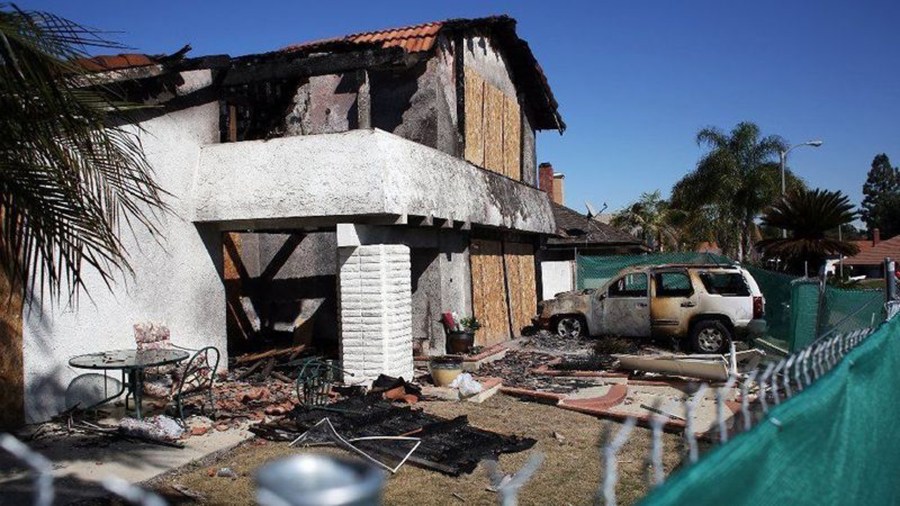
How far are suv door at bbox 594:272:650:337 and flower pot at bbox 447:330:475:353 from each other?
4429mm

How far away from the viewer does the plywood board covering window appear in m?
15.7

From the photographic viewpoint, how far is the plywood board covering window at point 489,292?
1574 centimetres

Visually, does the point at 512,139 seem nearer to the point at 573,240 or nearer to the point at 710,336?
the point at 710,336

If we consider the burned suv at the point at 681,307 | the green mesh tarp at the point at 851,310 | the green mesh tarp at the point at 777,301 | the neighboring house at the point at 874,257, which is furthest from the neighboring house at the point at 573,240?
the neighboring house at the point at 874,257

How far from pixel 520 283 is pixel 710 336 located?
527 centimetres

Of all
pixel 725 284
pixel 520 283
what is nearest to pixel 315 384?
pixel 725 284

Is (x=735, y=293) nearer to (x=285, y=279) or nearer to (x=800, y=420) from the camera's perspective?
(x=285, y=279)

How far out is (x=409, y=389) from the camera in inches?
403

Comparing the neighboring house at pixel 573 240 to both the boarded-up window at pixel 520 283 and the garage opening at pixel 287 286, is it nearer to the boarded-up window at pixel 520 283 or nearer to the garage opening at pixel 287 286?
the boarded-up window at pixel 520 283

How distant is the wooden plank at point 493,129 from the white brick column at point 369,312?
6584 mm

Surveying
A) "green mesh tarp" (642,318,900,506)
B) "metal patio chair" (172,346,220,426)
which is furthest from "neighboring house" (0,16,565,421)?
"green mesh tarp" (642,318,900,506)

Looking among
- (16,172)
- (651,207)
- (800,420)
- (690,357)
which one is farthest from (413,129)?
(651,207)

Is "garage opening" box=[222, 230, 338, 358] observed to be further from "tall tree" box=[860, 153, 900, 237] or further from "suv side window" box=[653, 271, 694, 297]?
"tall tree" box=[860, 153, 900, 237]

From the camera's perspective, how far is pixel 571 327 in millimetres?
17906
